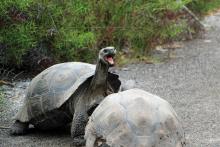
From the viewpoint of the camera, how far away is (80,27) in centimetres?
771

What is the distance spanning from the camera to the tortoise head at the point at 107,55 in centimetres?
456

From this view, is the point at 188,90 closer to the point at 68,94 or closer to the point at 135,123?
the point at 68,94

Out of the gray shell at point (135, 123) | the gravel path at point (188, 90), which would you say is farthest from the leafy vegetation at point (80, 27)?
the gray shell at point (135, 123)

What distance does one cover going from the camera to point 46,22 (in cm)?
735

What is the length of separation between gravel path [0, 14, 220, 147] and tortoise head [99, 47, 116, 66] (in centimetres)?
77

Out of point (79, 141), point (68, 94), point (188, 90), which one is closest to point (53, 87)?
point (68, 94)

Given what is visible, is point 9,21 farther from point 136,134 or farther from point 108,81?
point 136,134

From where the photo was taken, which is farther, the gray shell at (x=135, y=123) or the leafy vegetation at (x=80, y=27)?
the leafy vegetation at (x=80, y=27)

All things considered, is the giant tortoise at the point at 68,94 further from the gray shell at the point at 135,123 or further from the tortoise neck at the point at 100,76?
the gray shell at the point at 135,123

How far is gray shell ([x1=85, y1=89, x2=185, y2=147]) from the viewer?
145 inches

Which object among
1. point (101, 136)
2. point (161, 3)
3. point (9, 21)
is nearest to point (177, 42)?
point (161, 3)

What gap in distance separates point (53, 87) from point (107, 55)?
0.62 m

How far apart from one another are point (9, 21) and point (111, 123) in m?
3.37

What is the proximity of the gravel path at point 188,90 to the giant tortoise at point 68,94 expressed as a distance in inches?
7.0
